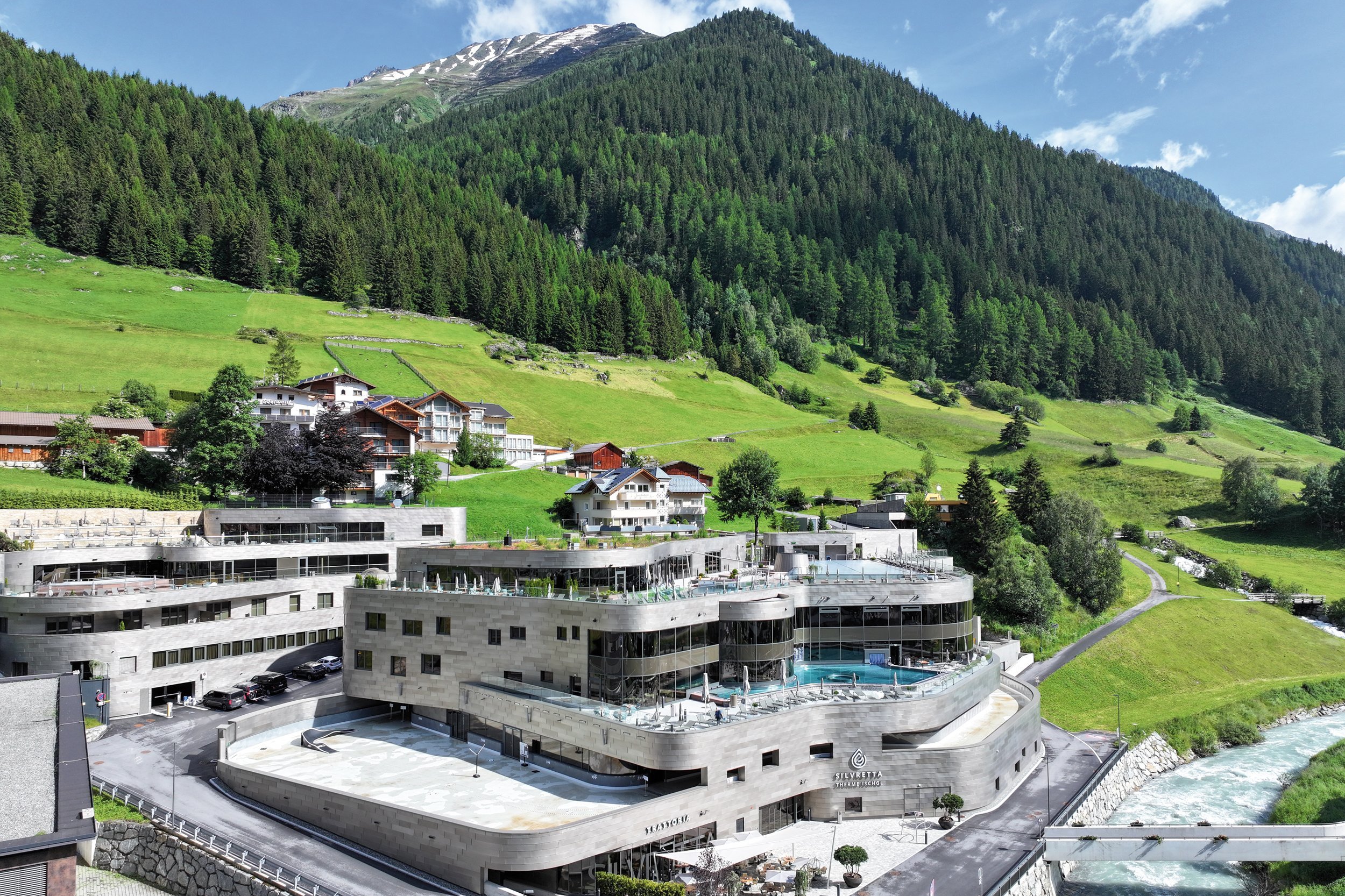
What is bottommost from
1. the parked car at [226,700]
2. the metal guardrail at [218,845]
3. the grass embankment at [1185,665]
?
the grass embankment at [1185,665]

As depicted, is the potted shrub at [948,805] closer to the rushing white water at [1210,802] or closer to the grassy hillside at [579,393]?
the rushing white water at [1210,802]

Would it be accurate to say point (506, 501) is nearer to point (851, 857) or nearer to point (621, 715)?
point (621, 715)

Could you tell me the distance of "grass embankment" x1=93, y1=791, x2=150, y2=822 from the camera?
35.0 metres

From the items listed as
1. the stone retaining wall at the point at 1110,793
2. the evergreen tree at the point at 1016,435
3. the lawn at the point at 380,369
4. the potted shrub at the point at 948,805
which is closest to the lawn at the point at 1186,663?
the stone retaining wall at the point at 1110,793

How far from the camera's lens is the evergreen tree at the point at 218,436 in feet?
244

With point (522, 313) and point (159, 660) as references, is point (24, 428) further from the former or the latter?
point (522, 313)

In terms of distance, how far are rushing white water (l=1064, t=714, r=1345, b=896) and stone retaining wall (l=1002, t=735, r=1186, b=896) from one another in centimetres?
52

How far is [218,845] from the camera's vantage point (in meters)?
33.6

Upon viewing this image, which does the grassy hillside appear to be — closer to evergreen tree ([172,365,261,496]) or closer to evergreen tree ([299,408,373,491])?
evergreen tree ([172,365,261,496])

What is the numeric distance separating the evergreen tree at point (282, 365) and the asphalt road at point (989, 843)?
95.9m

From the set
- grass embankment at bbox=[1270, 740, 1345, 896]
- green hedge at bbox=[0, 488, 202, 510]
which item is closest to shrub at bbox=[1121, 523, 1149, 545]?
grass embankment at bbox=[1270, 740, 1345, 896]

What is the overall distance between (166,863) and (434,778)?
10.6m

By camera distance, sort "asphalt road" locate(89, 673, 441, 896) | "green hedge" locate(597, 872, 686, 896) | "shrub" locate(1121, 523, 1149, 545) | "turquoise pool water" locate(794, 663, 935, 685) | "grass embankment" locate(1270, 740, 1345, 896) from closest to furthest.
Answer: "green hedge" locate(597, 872, 686, 896), "asphalt road" locate(89, 673, 441, 896), "grass embankment" locate(1270, 740, 1345, 896), "turquoise pool water" locate(794, 663, 935, 685), "shrub" locate(1121, 523, 1149, 545)

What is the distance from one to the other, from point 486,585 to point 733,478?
5047cm
